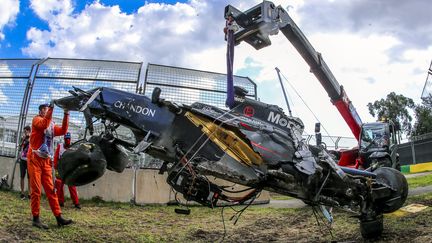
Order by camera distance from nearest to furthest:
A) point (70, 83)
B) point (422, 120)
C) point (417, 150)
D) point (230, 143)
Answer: point (230, 143)
point (70, 83)
point (417, 150)
point (422, 120)

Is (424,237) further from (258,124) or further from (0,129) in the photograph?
(0,129)

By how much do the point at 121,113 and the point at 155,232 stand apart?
109 inches

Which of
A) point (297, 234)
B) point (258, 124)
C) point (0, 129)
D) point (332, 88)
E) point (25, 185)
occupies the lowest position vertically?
point (297, 234)

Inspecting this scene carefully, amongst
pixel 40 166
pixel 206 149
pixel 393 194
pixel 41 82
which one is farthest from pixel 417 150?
pixel 40 166

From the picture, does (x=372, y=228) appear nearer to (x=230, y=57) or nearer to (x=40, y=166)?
(x=230, y=57)

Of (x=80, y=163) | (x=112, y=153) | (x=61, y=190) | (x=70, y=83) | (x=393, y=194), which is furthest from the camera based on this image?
(x=70, y=83)

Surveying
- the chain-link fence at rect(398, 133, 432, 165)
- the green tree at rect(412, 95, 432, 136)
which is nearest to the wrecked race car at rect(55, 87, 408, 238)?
the chain-link fence at rect(398, 133, 432, 165)

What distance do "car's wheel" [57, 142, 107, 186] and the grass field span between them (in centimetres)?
148

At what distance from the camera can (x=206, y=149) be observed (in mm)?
4754

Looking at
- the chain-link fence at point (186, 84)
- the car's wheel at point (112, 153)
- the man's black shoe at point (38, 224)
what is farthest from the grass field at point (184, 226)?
the chain-link fence at point (186, 84)

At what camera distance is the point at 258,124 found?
499 centimetres

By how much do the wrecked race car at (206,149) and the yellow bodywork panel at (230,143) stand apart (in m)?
0.01

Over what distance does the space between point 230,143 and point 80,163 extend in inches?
71.4

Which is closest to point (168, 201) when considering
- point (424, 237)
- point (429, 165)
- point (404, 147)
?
point (424, 237)
